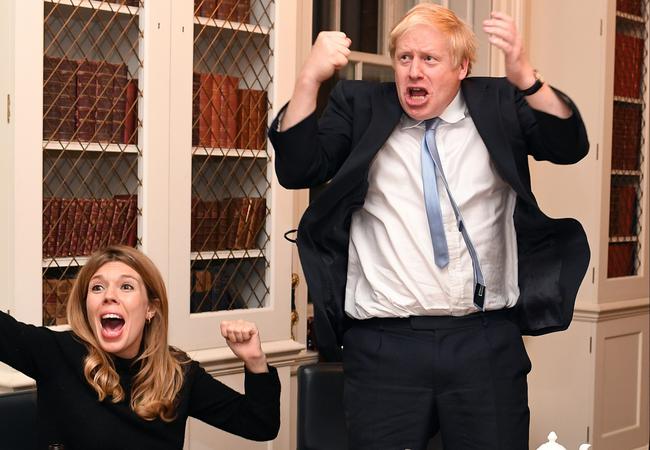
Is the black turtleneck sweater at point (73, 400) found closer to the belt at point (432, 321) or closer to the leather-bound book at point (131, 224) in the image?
the belt at point (432, 321)

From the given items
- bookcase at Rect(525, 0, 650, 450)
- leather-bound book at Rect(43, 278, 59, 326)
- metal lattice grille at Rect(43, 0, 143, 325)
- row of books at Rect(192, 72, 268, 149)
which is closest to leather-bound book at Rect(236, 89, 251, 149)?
row of books at Rect(192, 72, 268, 149)

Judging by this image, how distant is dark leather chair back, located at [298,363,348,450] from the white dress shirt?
17.0 inches

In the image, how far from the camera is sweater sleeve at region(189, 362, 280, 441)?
2076 millimetres

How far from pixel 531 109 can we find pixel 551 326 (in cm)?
44

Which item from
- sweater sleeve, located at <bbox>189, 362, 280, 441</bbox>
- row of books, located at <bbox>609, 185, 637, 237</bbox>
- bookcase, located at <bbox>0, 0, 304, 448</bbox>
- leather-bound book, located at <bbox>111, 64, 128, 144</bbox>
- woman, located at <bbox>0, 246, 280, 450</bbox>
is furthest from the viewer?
row of books, located at <bbox>609, 185, 637, 237</bbox>

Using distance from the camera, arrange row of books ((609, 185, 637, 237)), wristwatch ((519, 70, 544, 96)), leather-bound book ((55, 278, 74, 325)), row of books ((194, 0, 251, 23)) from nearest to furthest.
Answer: wristwatch ((519, 70, 544, 96)), leather-bound book ((55, 278, 74, 325)), row of books ((194, 0, 251, 23)), row of books ((609, 185, 637, 237))

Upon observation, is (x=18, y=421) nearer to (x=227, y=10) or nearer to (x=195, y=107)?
(x=195, y=107)

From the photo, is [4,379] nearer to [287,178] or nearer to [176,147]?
[176,147]

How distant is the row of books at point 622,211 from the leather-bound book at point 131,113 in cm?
225

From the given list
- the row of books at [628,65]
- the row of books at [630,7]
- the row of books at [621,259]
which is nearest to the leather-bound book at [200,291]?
the row of books at [621,259]

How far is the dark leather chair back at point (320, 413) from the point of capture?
95.3 inches

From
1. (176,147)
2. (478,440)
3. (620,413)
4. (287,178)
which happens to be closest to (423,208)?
(287,178)

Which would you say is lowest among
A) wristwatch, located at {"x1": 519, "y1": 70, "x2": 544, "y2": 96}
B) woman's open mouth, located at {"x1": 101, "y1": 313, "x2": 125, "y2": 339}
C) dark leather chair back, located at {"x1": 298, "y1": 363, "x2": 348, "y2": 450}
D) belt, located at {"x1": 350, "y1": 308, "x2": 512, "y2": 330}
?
dark leather chair back, located at {"x1": 298, "y1": 363, "x2": 348, "y2": 450}

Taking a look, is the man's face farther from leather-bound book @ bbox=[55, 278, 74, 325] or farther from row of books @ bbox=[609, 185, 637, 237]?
row of books @ bbox=[609, 185, 637, 237]
